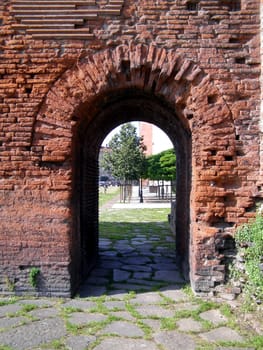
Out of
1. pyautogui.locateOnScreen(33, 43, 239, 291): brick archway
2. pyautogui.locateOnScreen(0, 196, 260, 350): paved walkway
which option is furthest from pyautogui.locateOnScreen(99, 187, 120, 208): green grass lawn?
pyautogui.locateOnScreen(33, 43, 239, 291): brick archway

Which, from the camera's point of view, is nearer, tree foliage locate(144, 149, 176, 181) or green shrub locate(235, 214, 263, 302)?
green shrub locate(235, 214, 263, 302)

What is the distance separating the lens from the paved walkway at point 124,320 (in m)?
3.47

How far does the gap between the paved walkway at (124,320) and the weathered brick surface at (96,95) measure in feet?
1.26

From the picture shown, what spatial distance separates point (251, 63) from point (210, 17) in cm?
85

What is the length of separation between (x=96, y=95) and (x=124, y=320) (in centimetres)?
293

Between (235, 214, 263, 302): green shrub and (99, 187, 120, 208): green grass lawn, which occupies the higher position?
(235, 214, 263, 302): green shrub

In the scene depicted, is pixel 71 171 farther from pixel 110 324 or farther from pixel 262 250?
pixel 262 250

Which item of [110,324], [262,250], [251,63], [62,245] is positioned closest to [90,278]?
[62,245]

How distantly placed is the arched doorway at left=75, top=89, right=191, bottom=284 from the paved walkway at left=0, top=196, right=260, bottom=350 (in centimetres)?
77

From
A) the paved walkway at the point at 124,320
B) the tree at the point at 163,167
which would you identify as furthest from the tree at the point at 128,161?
the paved walkway at the point at 124,320

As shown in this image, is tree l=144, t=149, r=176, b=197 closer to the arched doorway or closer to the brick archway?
the arched doorway

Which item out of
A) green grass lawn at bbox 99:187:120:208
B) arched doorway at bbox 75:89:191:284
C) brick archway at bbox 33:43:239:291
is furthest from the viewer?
green grass lawn at bbox 99:187:120:208

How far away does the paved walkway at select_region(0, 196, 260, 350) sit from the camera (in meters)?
3.47

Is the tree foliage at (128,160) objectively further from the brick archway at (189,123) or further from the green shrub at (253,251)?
the green shrub at (253,251)
